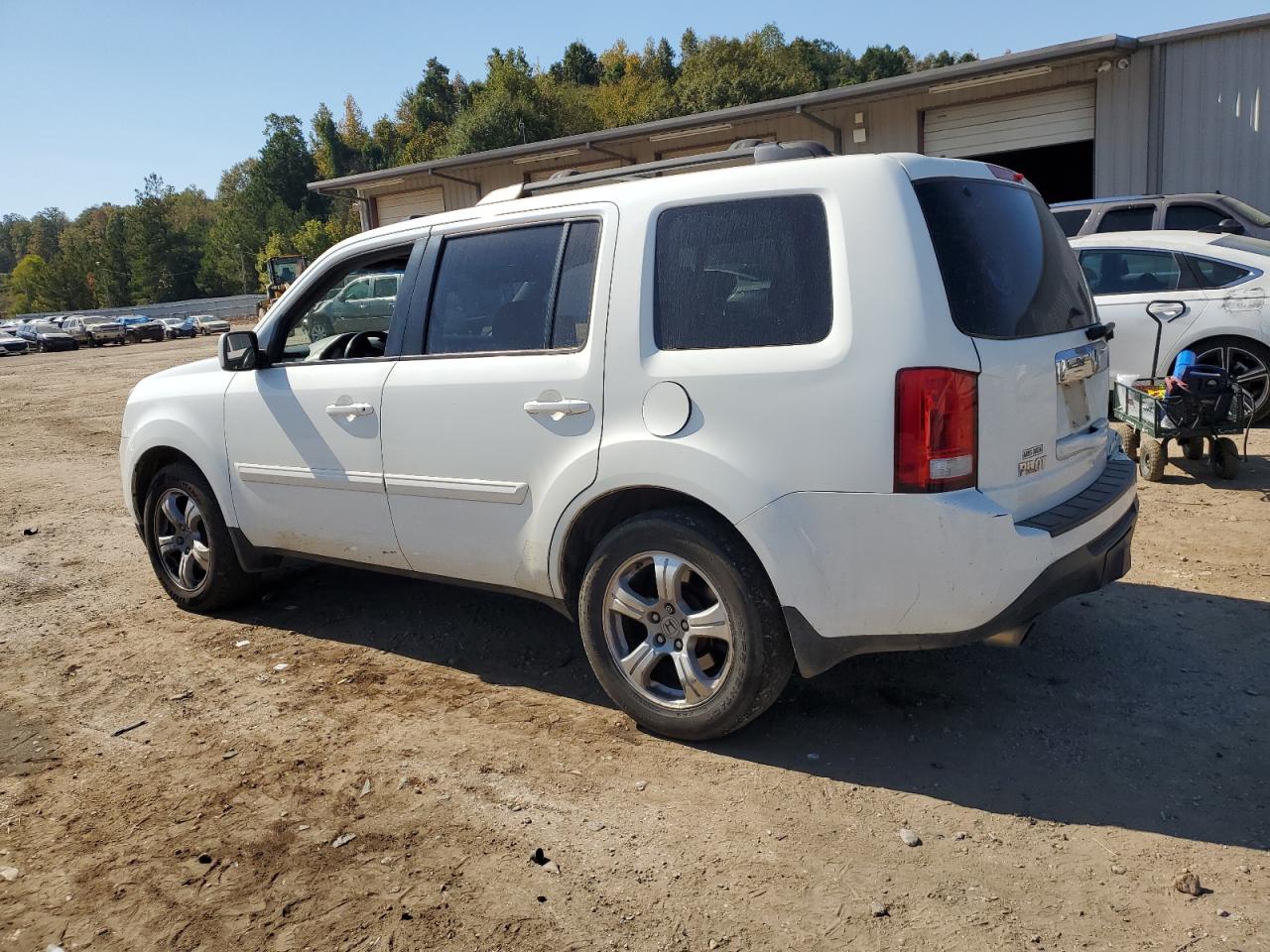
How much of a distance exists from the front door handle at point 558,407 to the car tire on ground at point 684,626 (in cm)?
45

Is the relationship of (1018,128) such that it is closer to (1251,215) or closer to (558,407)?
(1251,215)

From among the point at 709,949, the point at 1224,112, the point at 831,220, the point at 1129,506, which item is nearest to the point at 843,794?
the point at 709,949

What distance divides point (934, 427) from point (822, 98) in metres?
17.1

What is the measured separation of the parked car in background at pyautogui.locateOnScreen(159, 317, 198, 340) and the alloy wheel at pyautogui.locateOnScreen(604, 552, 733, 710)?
175ft

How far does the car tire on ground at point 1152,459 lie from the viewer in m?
7.25

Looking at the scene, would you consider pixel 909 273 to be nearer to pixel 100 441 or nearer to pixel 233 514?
pixel 233 514

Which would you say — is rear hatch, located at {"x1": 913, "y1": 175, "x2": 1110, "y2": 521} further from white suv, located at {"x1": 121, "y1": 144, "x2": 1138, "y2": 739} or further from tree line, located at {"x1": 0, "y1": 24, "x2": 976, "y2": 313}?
tree line, located at {"x1": 0, "y1": 24, "x2": 976, "y2": 313}

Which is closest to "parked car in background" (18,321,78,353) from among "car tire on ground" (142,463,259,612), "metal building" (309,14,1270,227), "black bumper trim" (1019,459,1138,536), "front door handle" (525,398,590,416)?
"metal building" (309,14,1270,227)

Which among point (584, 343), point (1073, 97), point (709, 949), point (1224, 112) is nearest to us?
point (709, 949)

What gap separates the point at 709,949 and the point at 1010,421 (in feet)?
6.01

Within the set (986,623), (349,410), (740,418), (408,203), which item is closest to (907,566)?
(986,623)

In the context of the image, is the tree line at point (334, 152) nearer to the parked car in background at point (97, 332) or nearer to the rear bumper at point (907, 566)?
the parked car in background at point (97, 332)

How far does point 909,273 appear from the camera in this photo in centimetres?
316

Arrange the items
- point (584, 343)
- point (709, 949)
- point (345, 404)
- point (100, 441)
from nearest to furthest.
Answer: point (709, 949) < point (584, 343) < point (345, 404) < point (100, 441)
